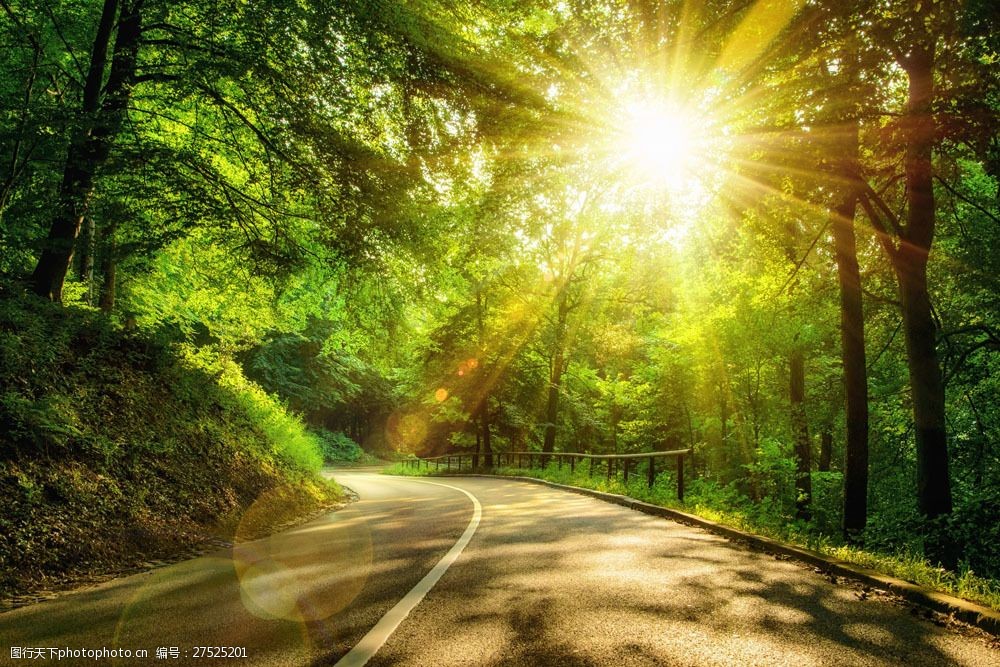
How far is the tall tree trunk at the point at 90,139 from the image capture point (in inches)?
295

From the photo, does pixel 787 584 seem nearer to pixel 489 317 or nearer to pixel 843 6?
pixel 843 6

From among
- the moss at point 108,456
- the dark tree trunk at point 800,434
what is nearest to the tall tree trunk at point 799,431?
the dark tree trunk at point 800,434

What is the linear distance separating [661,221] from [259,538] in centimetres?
1481

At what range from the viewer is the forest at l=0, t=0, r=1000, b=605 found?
738 cm

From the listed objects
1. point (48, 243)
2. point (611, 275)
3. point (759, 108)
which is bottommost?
point (48, 243)

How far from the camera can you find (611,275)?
32938 mm

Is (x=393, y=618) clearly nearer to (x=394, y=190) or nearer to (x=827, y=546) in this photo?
(x=827, y=546)

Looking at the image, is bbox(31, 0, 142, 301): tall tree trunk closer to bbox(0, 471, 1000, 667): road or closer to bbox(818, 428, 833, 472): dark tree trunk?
bbox(0, 471, 1000, 667): road

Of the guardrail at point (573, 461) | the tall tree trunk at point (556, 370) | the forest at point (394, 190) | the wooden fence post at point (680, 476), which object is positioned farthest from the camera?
the tall tree trunk at point (556, 370)

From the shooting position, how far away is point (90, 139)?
7375mm

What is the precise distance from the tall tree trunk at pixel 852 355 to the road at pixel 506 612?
4.20 m

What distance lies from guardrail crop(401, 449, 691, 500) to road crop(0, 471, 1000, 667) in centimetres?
523

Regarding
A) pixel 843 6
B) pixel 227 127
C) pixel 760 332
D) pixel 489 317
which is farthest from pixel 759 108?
pixel 489 317

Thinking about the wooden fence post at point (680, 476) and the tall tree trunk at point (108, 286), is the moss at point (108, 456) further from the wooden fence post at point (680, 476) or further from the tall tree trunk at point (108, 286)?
the wooden fence post at point (680, 476)
